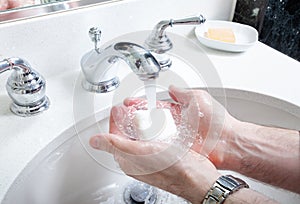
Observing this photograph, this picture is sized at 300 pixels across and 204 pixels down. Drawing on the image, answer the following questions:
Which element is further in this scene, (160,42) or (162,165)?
(160,42)

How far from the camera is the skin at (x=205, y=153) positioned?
444mm

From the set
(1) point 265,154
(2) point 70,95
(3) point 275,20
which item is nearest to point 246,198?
(1) point 265,154

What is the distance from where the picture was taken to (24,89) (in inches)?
19.0

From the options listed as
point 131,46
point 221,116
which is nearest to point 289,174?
point 221,116

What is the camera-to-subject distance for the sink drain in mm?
581

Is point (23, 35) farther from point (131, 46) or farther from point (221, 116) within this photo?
point (221, 116)

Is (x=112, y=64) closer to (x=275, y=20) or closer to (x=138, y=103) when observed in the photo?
(x=138, y=103)

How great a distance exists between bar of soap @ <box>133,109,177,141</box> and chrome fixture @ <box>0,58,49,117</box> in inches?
6.8

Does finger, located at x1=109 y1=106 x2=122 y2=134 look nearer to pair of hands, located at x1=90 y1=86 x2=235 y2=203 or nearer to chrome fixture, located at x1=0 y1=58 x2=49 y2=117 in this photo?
pair of hands, located at x1=90 y1=86 x2=235 y2=203

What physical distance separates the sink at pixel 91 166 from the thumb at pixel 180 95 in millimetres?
19

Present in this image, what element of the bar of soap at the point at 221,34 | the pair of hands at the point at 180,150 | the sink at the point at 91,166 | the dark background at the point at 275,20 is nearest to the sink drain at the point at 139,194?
the sink at the point at 91,166

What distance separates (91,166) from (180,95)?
226 mm

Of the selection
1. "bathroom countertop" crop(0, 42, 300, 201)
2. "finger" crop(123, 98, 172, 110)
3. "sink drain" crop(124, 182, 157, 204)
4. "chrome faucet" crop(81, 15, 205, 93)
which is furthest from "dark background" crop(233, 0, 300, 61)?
"sink drain" crop(124, 182, 157, 204)

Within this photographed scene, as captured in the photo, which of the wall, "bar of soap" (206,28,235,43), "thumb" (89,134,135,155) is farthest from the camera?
"bar of soap" (206,28,235,43)
